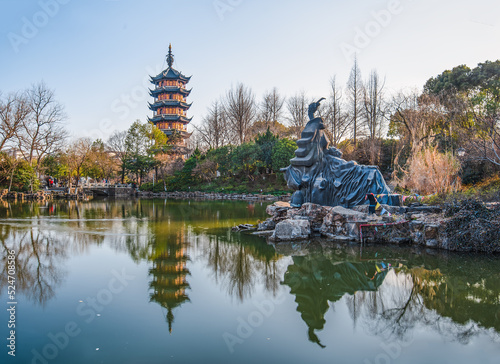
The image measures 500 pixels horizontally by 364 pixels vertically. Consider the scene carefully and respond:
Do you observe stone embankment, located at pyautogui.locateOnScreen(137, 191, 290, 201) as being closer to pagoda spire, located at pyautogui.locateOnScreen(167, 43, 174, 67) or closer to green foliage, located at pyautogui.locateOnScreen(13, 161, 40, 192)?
green foliage, located at pyautogui.locateOnScreen(13, 161, 40, 192)

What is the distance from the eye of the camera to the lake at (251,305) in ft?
9.37

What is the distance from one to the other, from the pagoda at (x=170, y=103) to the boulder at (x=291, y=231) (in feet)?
94.0

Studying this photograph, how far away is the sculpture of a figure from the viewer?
850 centimetres

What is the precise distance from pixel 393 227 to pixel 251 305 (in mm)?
4312

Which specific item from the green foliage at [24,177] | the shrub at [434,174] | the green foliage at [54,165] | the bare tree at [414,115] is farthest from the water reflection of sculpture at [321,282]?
the green foliage at [54,165]

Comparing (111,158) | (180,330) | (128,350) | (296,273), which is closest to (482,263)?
(296,273)

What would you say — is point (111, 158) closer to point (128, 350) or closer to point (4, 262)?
point (4, 262)

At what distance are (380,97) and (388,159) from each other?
179 inches

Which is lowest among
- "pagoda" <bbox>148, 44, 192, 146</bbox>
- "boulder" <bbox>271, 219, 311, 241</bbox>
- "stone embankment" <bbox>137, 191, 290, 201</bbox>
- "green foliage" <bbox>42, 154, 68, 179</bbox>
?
"boulder" <bbox>271, 219, 311, 241</bbox>

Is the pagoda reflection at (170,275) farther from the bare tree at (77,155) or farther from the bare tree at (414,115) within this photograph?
the bare tree at (77,155)

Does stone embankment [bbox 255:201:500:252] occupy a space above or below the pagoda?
below

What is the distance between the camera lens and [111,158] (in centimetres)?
3061

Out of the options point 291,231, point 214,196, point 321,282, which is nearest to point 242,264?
point 321,282

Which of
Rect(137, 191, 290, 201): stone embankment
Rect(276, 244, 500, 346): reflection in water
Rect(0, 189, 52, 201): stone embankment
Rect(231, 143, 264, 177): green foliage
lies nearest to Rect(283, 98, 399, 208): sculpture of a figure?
Rect(276, 244, 500, 346): reflection in water
